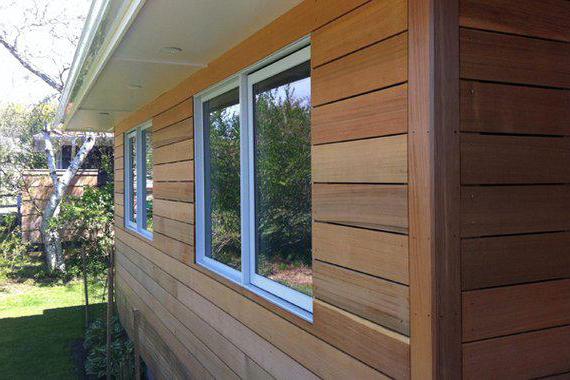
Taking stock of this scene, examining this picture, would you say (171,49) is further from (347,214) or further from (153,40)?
(347,214)

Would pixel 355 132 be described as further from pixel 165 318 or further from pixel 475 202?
pixel 165 318

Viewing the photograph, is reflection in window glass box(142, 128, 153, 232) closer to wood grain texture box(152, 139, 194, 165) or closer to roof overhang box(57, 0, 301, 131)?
wood grain texture box(152, 139, 194, 165)

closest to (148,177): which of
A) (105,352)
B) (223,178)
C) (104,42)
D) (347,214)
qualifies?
(105,352)

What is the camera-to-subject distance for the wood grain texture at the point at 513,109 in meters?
1.33

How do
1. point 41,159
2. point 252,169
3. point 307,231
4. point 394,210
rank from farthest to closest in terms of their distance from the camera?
point 41,159 → point 252,169 → point 307,231 → point 394,210

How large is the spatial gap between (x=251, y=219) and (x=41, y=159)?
10539mm

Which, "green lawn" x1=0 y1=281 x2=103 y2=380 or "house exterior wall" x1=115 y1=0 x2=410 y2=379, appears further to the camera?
"green lawn" x1=0 y1=281 x2=103 y2=380

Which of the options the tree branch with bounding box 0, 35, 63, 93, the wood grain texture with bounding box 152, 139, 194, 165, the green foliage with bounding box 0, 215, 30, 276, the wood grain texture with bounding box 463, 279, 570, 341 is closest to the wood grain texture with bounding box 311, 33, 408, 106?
the wood grain texture with bounding box 463, 279, 570, 341

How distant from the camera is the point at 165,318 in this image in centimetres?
403

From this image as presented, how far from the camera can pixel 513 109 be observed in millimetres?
1390

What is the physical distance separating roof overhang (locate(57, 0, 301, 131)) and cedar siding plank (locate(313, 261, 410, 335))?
1.05 metres

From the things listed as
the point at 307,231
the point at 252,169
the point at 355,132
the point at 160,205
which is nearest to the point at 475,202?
the point at 355,132

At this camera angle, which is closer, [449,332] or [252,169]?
[449,332]

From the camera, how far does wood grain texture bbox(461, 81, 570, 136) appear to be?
133cm
